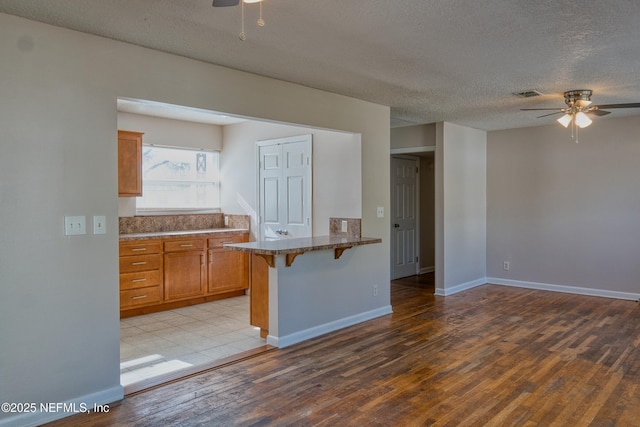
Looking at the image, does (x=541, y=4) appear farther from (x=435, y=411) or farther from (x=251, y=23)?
(x=435, y=411)

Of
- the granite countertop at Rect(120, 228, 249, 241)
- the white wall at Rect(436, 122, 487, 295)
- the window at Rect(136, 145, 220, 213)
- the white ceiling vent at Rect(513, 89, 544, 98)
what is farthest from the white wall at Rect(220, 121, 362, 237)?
the white wall at Rect(436, 122, 487, 295)

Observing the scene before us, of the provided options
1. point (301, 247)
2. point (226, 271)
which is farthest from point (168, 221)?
point (301, 247)

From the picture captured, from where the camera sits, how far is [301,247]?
397 cm

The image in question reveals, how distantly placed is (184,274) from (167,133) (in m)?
1.94

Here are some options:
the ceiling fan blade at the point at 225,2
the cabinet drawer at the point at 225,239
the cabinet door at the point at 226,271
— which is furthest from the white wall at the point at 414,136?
the ceiling fan blade at the point at 225,2

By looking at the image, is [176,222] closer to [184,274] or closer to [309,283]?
[184,274]

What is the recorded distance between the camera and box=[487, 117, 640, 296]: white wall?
231 inches

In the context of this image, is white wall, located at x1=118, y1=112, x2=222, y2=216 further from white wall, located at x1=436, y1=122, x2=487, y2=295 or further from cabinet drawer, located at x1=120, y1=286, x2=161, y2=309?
white wall, located at x1=436, y1=122, x2=487, y2=295

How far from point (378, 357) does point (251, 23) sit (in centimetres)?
274

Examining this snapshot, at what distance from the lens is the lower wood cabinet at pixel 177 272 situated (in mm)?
5129

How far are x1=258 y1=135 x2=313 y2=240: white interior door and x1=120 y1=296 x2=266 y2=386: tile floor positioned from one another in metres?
1.11

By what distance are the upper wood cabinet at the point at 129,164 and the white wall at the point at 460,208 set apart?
3.91 meters

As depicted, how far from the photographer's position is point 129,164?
5.41 m

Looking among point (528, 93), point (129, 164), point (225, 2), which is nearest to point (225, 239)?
point (129, 164)
